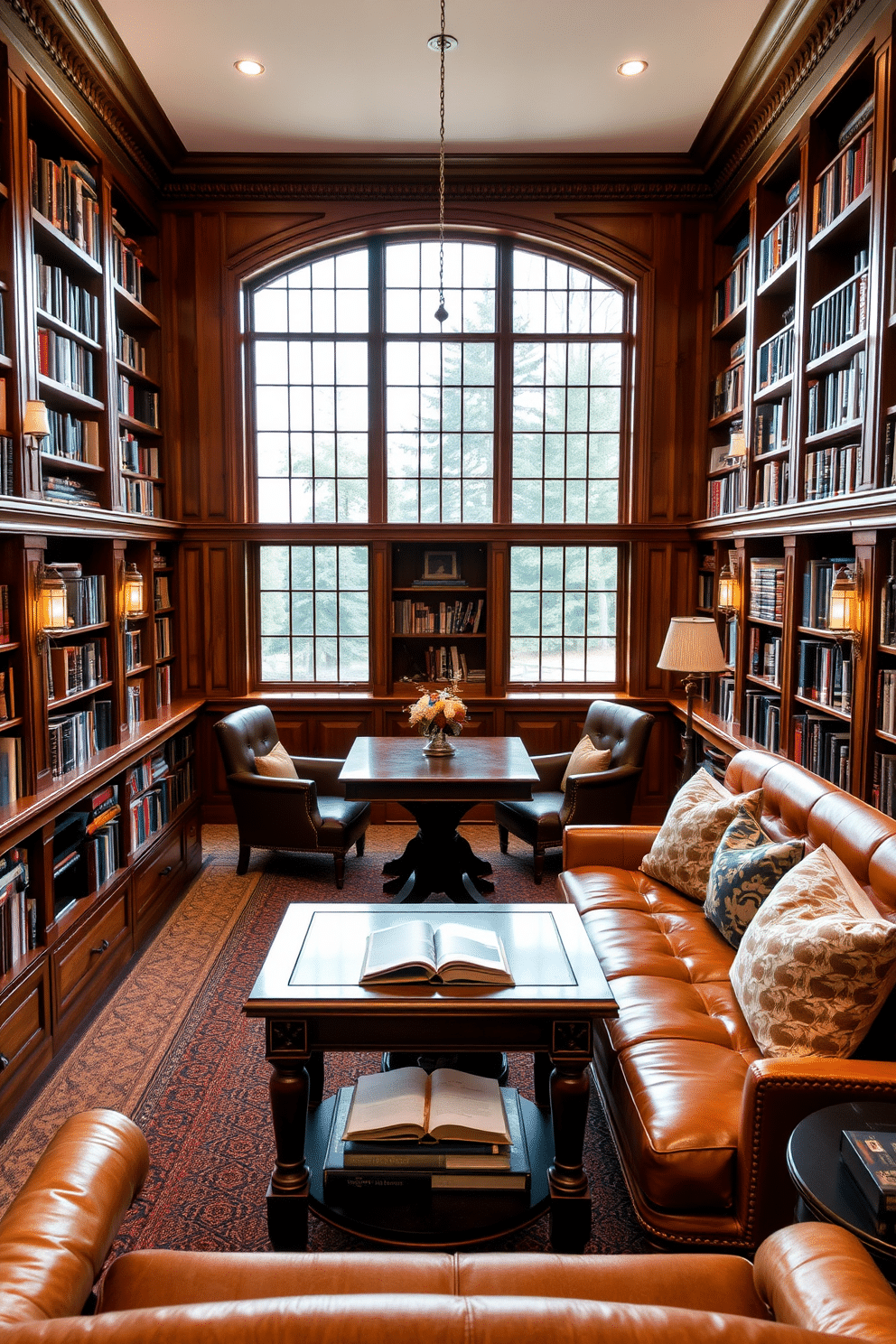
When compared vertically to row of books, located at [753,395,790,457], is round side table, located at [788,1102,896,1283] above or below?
below

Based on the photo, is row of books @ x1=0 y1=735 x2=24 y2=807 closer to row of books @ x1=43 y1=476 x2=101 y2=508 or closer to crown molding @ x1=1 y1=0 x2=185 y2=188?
row of books @ x1=43 y1=476 x2=101 y2=508

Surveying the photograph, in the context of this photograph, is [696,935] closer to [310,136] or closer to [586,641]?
[586,641]

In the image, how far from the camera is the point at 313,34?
4.58 metres

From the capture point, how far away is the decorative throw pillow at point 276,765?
5336 millimetres

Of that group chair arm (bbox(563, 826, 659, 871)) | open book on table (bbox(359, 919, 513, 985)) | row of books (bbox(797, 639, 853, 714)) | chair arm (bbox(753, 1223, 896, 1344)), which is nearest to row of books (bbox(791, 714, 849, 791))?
row of books (bbox(797, 639, 853, 714))

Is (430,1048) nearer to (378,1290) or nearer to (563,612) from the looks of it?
(378,1290)

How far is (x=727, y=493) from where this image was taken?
19.2 feet

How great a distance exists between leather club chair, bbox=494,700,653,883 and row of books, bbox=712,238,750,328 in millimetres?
2631

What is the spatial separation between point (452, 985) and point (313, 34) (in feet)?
14.8

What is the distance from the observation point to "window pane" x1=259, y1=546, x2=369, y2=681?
6.65 m

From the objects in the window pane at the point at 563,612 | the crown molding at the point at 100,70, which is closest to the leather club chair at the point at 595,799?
the window pane at the point at 563,612

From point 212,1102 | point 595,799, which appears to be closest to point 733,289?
point 595,799

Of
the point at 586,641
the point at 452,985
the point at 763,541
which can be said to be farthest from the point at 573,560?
the point at 452,985

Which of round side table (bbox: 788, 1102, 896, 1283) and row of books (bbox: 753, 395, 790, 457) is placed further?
row of books (bbox: 753, 395, 790, 457)
